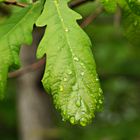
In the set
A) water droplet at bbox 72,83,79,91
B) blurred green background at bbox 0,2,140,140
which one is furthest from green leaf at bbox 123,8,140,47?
blurred green background at bbox 0,2,140,140

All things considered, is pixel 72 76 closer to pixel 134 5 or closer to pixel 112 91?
pixel 134 5

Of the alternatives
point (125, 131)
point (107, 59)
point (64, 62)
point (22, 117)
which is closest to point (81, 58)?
point (64, 62)

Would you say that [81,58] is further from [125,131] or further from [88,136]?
[88,136]

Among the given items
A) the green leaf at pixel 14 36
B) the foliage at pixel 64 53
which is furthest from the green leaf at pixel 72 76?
the green leaf at pixel 14 36

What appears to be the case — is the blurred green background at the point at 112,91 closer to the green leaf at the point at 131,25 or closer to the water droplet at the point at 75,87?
the green leaf at the point at 131,25

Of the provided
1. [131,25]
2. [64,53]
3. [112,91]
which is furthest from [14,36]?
[112,91]

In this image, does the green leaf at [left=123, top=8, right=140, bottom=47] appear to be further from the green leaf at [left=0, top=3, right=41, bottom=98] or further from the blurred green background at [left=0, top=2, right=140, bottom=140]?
the blurred green background at [left=0, top=2, right=140, bottom=140]
